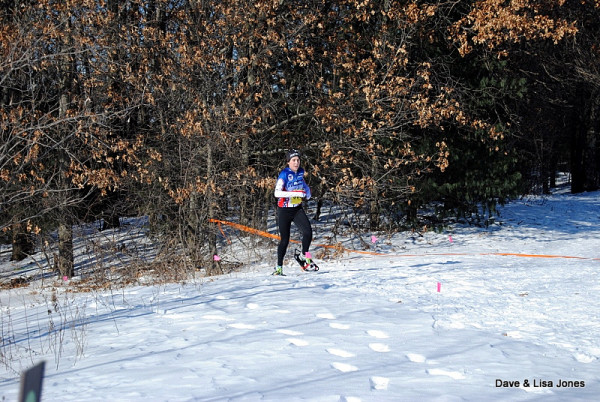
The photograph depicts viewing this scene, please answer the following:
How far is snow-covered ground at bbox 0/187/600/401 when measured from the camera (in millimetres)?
A: 4598

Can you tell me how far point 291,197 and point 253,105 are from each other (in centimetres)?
493

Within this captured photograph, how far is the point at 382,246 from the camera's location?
15531mm

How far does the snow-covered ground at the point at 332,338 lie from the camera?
15.1ft

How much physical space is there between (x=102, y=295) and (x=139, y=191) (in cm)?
612

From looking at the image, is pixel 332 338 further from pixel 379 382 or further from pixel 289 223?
pixel 289 223

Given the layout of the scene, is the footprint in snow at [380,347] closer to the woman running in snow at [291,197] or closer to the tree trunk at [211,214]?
the woman running in snow at [291,197]

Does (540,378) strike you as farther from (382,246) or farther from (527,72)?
(527,72)

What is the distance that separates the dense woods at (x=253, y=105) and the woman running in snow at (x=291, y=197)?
348 centimetres

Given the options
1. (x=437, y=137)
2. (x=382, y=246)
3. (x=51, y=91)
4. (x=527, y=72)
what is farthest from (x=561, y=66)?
(x=51, y=91)

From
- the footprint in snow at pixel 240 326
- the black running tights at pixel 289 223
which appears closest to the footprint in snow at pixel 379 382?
the footprint in snow at pixel 240 326

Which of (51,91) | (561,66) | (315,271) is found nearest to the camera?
(315,271)

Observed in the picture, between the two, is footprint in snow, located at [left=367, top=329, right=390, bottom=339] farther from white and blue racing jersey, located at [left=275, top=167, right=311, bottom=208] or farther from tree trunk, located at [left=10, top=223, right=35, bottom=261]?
tree trunk, located at [left=10, top=223, right=35, bottom=261]

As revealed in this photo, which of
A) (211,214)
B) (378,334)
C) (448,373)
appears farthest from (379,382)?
(211,214)

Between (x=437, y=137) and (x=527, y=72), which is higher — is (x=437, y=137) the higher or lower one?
the lower one
